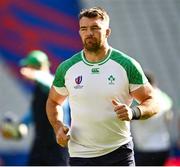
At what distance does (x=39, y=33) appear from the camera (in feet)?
52.9

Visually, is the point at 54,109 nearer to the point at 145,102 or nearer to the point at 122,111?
the point at 145,102

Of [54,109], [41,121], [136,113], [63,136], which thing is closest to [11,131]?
[41,121]

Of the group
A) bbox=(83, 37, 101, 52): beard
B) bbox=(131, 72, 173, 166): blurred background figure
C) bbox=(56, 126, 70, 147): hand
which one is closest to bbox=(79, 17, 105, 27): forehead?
bbox=(83, 37, 101, 52): beard

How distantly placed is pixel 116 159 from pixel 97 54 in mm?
763

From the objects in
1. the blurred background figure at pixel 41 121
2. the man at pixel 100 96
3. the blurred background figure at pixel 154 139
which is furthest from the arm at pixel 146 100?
the blurred background figure at pixel 154 139

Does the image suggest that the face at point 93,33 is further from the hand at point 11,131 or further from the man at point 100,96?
the hand at point 11,131

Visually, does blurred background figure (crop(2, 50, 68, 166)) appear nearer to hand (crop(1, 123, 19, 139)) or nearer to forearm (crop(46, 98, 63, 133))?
hand (crop(1, 123, 19, 139))

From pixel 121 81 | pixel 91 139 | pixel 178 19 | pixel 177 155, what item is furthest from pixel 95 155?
pixel 178 19

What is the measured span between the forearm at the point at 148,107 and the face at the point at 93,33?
20.1 inches

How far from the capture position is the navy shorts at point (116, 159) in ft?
23.8

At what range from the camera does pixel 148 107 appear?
23.5 ft

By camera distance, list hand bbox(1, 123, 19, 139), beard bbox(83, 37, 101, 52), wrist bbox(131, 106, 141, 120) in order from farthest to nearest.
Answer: hand bbox(1, 123, 19, 139)
beard bbox(83, 37, 101, 52)
wrist bbox(131, 106, 141, 120)

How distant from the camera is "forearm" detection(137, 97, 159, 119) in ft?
23.4

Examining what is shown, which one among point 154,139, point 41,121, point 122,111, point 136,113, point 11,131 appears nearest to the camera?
point 122,111
